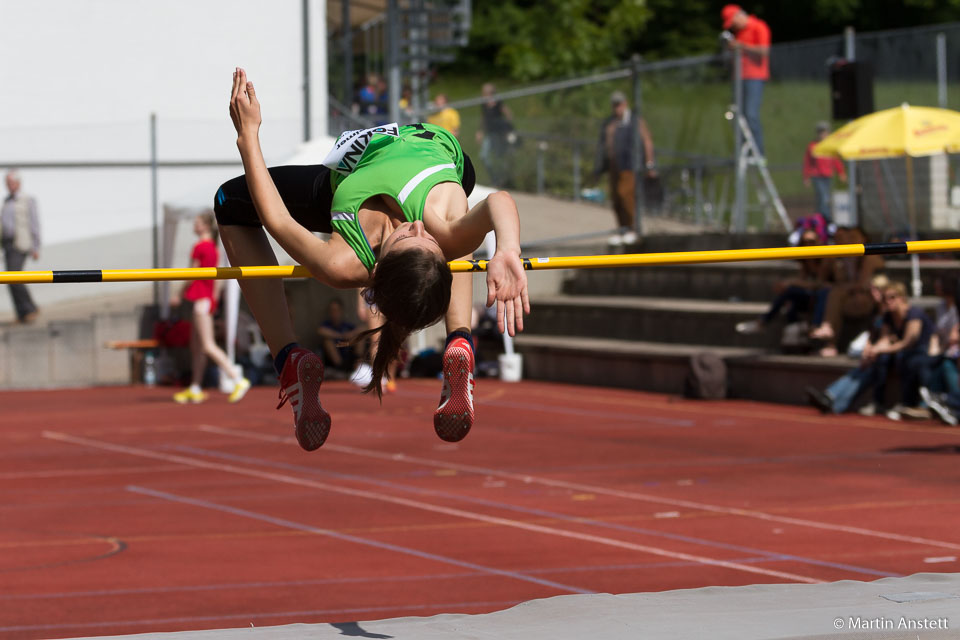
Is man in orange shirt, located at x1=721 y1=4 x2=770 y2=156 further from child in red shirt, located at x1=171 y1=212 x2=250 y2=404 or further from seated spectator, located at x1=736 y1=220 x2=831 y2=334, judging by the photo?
child in red shirt, located at x1=171 y1=212 x2=250 y2=404

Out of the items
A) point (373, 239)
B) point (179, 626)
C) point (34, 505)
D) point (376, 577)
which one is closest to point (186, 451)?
point (34, 505)

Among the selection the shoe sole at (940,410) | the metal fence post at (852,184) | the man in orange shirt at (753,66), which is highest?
the man in orange shirt at (753,66)

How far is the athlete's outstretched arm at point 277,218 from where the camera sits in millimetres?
5094

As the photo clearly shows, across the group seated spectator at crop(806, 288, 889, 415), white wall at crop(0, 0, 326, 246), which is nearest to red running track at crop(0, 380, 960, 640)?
seated spectator at crop(806, 288, 889, 415)

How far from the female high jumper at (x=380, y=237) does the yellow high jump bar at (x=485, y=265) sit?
0.20 m

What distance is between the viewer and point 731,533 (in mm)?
8031

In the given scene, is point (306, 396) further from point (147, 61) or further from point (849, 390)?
point (147, 61)

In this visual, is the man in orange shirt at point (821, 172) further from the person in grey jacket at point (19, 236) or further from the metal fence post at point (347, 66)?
the metal fence post at point (347, 66)

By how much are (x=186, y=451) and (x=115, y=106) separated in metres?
11.0

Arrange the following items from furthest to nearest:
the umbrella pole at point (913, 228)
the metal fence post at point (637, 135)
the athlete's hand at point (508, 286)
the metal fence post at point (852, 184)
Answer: the metal fence post at point (637, 135)
the metal fence post at point (852, 184)
the umbrella pole at point (913, 228)
the athlete's hand at point (508, 286)

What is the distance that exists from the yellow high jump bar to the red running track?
4.73ft

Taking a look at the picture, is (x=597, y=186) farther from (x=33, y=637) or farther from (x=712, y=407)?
(x=33, y=637)

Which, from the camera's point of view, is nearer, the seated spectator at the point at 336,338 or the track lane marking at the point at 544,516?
the track lane marking at the point at 544,516

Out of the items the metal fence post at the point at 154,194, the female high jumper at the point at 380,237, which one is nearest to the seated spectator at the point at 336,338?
the metal fence post at the point at 154,194
